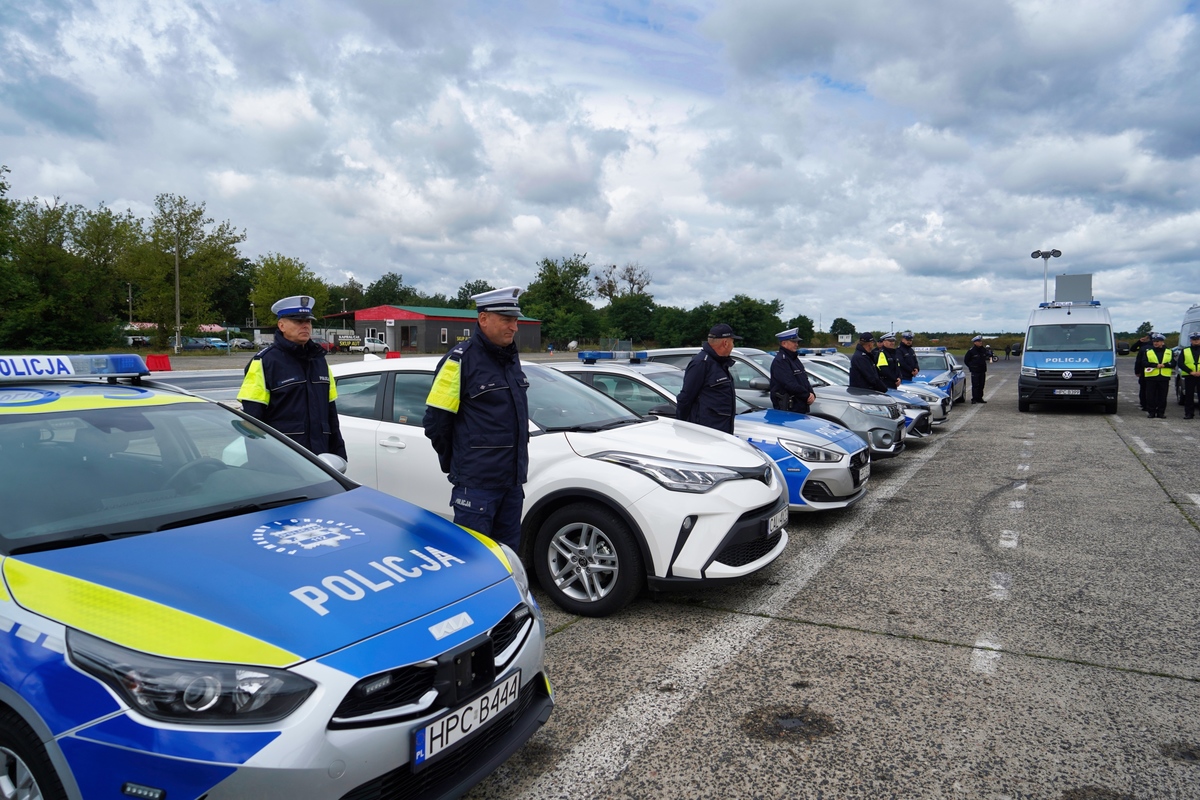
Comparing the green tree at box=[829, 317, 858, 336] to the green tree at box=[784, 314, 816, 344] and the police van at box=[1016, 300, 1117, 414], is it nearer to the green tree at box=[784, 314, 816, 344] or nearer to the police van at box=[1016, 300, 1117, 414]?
the green tree at box=[784, 314, 816, 344]

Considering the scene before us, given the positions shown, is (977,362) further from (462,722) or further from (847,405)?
(462,722)

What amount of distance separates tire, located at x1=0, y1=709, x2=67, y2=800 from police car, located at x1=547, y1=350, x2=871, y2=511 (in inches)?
179

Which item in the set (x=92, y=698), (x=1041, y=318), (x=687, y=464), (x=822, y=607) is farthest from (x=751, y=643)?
(x=1041, y=318)

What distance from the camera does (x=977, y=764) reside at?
2744 millimetres

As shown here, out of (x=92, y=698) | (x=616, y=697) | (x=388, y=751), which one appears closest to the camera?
(x=92, y=698)

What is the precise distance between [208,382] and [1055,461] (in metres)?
16.7

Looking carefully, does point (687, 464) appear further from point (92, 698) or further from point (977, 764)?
point (92, 698)

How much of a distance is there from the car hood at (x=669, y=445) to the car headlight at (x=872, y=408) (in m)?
4.55

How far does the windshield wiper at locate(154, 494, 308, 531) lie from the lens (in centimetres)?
251

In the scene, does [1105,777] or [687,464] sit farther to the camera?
[687,464]

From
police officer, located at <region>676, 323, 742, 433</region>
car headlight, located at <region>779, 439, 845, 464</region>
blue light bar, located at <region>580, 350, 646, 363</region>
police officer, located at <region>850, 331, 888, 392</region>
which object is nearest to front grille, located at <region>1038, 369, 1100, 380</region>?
police officer, located at <region>850, 331, 888, 392</region>

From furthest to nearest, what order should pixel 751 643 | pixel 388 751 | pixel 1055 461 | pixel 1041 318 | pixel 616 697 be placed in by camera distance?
pixel 1041 318 < pixel 1055 461 < pixel 751 643 < pixel 616 697 < pixel 388 751

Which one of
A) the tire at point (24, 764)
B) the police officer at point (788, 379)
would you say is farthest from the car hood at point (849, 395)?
the tire at point (24, 764)

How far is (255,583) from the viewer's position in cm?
215
